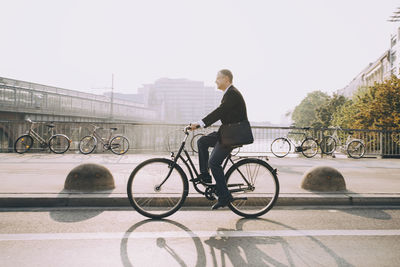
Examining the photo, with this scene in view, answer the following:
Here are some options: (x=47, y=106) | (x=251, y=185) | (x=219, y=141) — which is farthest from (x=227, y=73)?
(x=47, y=106)

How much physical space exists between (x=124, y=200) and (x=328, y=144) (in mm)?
11048

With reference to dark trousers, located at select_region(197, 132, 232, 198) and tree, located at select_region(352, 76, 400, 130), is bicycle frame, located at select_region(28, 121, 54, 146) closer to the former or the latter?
dark trousers, located at select_region(197, 132, 232, 198)

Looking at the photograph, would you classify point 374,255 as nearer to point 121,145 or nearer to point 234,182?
point 234,182

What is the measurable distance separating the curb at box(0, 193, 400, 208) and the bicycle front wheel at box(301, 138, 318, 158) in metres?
8.13

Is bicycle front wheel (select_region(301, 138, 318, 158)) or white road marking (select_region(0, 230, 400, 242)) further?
bicycle front wheel (select_region(301, 138, 318, 158))

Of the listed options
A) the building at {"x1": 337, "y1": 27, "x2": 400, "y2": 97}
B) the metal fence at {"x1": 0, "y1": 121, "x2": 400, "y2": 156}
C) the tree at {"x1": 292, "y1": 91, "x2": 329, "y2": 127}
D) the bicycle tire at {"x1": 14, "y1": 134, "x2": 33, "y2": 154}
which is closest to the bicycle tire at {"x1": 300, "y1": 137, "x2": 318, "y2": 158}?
the metal fence at {"x1": 0, "y1": 121, "x2": 400, "y2": 156}

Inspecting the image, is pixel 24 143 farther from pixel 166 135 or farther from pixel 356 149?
pixel 356 149

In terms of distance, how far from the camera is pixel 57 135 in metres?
12.6

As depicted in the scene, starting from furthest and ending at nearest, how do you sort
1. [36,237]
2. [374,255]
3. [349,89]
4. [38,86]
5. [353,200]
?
[349,89]
[38,86]
[353,200]
[36,237]
[374,255]

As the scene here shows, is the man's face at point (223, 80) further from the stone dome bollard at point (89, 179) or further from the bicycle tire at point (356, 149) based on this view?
the bicycle tire at point (356, 149)

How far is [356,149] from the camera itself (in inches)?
530

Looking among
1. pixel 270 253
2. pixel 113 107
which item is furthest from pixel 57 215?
pixel 113 107

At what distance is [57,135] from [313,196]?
34.5 ft

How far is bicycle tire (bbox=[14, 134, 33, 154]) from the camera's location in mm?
12320
